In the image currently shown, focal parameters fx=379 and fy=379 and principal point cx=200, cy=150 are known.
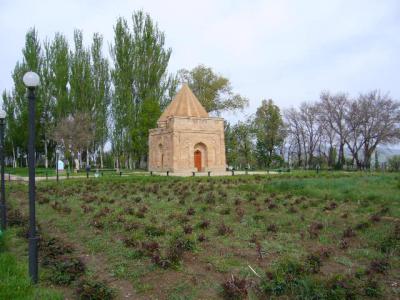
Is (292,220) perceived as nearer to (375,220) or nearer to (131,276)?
(375,220)

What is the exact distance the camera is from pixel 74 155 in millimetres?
37969

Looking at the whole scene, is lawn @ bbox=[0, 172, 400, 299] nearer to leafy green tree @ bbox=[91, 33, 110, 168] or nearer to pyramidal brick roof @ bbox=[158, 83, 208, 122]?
pyramidal brick roof @ bbox=[158, 83, 208, 122]

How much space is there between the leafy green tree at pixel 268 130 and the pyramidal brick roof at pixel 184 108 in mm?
16271

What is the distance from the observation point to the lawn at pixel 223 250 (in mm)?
4523

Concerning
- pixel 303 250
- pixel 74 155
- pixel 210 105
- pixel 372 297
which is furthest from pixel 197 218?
pixel 210 105


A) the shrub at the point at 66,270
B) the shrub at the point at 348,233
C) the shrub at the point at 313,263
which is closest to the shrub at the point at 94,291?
the shrub at the point at 66,270

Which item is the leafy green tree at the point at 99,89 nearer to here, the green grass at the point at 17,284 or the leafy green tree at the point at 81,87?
the leafy green tree at the point at 81,87

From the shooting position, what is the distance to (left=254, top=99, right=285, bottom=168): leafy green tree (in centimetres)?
4969

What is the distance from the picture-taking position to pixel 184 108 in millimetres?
34125

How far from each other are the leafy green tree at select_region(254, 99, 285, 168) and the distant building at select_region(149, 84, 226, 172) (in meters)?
16.1

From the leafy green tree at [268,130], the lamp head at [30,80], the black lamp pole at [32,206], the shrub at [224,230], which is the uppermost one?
the leafy green tree at [268,130]

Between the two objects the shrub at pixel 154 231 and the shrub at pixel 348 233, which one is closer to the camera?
the shrub at pixel 348 233

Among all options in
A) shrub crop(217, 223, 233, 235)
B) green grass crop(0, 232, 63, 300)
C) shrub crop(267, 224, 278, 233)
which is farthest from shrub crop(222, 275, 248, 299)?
shrub crop(267, 224, 278, 233)

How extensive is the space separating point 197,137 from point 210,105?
554 inches
